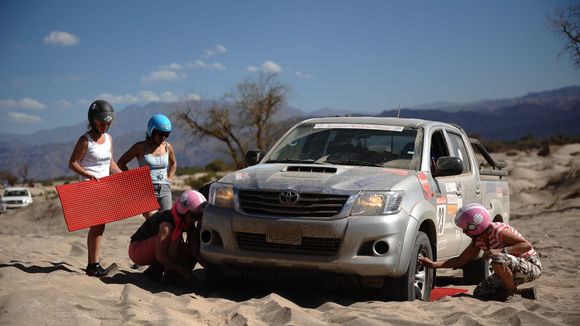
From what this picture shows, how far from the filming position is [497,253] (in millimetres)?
6980

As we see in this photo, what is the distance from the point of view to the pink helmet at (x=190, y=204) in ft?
23.4

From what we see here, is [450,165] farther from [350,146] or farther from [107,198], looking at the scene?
[107,198]

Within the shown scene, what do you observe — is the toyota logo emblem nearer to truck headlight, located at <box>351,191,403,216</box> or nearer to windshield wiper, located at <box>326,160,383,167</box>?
truck headlight, located at <box>351,191,403,216</box>

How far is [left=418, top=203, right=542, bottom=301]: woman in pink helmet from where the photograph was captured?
6.82m

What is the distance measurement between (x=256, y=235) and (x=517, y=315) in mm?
2309

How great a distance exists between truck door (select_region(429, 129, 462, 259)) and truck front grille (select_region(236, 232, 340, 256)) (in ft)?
4.51

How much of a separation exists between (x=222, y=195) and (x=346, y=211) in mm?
1219

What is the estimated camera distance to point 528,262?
23.0 feet

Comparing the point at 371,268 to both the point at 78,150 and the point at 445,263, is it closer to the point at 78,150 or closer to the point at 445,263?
the point at 445,263

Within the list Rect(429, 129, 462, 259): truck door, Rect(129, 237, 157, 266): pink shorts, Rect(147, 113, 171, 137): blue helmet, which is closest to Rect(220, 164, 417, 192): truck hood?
Rect(429, 129, 462, 259): truck door

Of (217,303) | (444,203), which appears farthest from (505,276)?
(217,303)

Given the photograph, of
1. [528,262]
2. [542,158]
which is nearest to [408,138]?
[528,262]

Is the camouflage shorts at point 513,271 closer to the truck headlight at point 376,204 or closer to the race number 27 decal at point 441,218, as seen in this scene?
the race number 27 decal at point 441,218

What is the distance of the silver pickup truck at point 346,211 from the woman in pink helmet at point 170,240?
590mm
